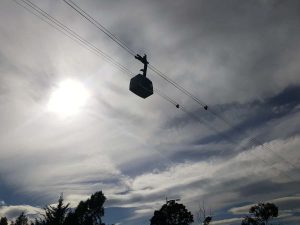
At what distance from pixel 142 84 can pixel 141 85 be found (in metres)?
0.07

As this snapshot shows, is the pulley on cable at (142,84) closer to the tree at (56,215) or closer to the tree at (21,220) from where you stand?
the tree at (56,215)

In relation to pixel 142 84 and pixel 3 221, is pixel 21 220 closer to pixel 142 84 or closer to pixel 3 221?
pixel 3 221

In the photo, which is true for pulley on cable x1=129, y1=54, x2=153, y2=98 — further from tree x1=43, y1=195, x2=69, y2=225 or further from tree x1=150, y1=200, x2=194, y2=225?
tree x1=150, y1=200, x2=194, y2=225

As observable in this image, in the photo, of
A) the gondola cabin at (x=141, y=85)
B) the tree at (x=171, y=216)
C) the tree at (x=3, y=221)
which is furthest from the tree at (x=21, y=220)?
the gondola cabin at (x=141, y=85)

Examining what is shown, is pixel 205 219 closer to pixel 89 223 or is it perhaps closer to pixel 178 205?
pixel 178 205

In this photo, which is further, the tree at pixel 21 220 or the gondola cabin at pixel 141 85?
the tree at pixel 21 220

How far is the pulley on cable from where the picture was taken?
41.9ft

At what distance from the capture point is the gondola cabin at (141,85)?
12820 mm

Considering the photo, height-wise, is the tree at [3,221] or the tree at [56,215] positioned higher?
the tree at [3,221]

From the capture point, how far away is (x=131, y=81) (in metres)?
13.1

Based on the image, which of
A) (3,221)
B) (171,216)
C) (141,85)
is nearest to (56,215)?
(141,85)

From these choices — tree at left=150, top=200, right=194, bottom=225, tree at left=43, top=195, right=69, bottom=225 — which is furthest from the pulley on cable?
tree at left=150, top=200, right=194, bottom=225

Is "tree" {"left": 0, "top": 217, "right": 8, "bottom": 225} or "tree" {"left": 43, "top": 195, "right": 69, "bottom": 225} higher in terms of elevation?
"tree" {"left": 0, "top": 217, "right": 8, "bottom": 225}

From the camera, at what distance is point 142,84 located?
42.1ft
